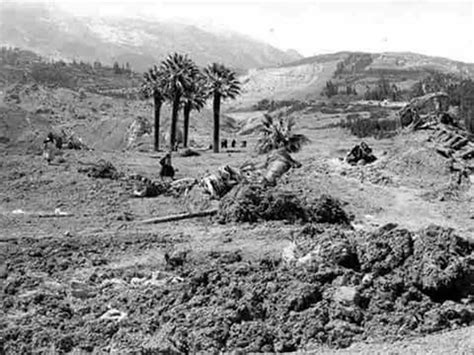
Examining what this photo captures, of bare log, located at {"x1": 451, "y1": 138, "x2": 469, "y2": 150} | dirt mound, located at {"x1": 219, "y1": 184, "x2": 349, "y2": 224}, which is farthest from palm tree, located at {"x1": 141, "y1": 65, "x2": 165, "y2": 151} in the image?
dirt mound, located at {"x1": 219, "y1": 184, "x2": 349, "y2": 224}

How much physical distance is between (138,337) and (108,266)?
6.90m

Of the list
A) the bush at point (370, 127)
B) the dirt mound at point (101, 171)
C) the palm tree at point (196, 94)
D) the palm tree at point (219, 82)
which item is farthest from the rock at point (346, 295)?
the bush at point (370, 127)

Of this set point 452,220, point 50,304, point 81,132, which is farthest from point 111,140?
point 50,304

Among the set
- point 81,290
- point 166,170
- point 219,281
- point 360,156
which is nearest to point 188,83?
point 166,170

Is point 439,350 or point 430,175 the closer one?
point 439,350

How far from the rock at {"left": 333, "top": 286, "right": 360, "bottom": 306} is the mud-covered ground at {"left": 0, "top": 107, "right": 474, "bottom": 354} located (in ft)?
0.08

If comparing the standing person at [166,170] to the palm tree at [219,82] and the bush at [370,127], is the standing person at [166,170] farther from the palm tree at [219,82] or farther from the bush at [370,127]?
the bush at [370,127]

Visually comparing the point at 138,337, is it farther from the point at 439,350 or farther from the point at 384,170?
the point at 384,170

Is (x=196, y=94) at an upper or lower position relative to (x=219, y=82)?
lower

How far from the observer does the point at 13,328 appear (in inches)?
661

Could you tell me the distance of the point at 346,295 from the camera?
51.3 ft

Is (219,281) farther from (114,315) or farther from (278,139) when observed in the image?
(278,139)

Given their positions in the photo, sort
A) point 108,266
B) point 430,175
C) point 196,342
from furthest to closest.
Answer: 1. point 430,175
2. point 108,266
3. point 196,342

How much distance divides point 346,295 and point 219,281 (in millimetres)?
3403
